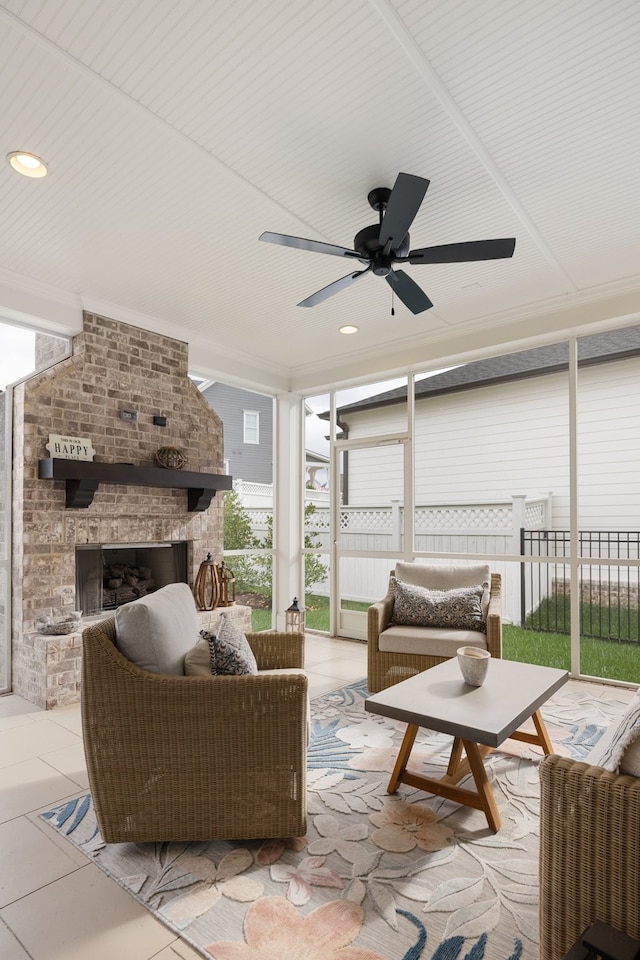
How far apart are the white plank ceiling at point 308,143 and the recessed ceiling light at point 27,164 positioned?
0.04m

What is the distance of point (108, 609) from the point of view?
430 cm

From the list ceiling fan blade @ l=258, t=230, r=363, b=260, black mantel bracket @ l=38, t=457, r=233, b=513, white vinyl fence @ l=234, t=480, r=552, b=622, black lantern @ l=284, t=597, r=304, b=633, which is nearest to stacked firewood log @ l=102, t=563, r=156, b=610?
black mantel bracket @ l=38, t=457, r=233, b=513

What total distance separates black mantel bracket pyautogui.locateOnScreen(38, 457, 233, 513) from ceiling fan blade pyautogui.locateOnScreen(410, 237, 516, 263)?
253 centimetres

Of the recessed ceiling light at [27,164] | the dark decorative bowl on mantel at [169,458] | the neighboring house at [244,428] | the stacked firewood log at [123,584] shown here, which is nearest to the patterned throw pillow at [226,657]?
the recessed ceiling light at [27,164]

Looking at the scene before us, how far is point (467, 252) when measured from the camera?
2.61 meters

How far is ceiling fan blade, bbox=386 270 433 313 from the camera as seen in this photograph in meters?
2.93

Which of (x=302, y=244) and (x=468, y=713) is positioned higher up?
(x=302, y=244)

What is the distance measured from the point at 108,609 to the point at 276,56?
372 cm

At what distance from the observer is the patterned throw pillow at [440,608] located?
12.3ft

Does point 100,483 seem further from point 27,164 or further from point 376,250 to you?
point 376,250

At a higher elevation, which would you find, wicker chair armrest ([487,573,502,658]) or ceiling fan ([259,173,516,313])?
ceiling fan ([259,173,516,313])

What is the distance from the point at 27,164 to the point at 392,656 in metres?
3.40

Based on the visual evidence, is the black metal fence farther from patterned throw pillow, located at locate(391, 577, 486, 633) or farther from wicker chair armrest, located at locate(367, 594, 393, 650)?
wicker chair armrest, located at locate(367, 594, 393, 650)

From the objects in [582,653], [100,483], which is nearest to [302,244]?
[100,483]
